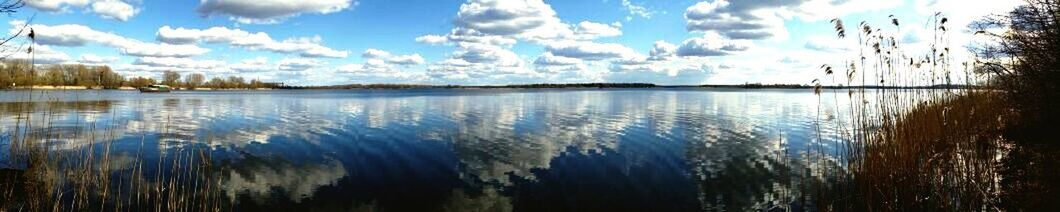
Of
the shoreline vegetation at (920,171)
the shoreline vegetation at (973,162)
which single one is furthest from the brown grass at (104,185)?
the shoreline vegetation at (973,162)

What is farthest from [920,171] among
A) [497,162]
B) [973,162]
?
[497,162]

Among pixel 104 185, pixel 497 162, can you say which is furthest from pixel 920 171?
pixel 104 185

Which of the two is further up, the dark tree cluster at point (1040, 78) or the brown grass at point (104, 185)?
the dark tree cluster at point (1040, 78)

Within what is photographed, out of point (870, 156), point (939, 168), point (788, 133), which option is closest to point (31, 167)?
point (870, 156)

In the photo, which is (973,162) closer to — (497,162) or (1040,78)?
(1040,78)

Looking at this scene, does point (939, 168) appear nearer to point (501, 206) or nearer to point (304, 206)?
point (501, 206)

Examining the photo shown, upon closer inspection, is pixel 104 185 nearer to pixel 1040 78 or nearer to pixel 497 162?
pixel 497 162

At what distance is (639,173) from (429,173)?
455cm

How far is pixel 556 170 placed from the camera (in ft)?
42.2

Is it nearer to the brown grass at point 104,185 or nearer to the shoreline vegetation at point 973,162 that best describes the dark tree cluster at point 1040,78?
the shoreline vegetation at point 973,162

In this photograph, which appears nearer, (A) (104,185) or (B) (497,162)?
(A) (104,185)

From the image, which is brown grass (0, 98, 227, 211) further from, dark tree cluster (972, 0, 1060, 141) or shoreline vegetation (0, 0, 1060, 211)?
dark tree cluster (972, 0, 1060, 141)

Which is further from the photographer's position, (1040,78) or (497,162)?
(497,162)

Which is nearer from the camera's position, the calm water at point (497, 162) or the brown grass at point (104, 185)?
the brown grass at point (104, 185)
